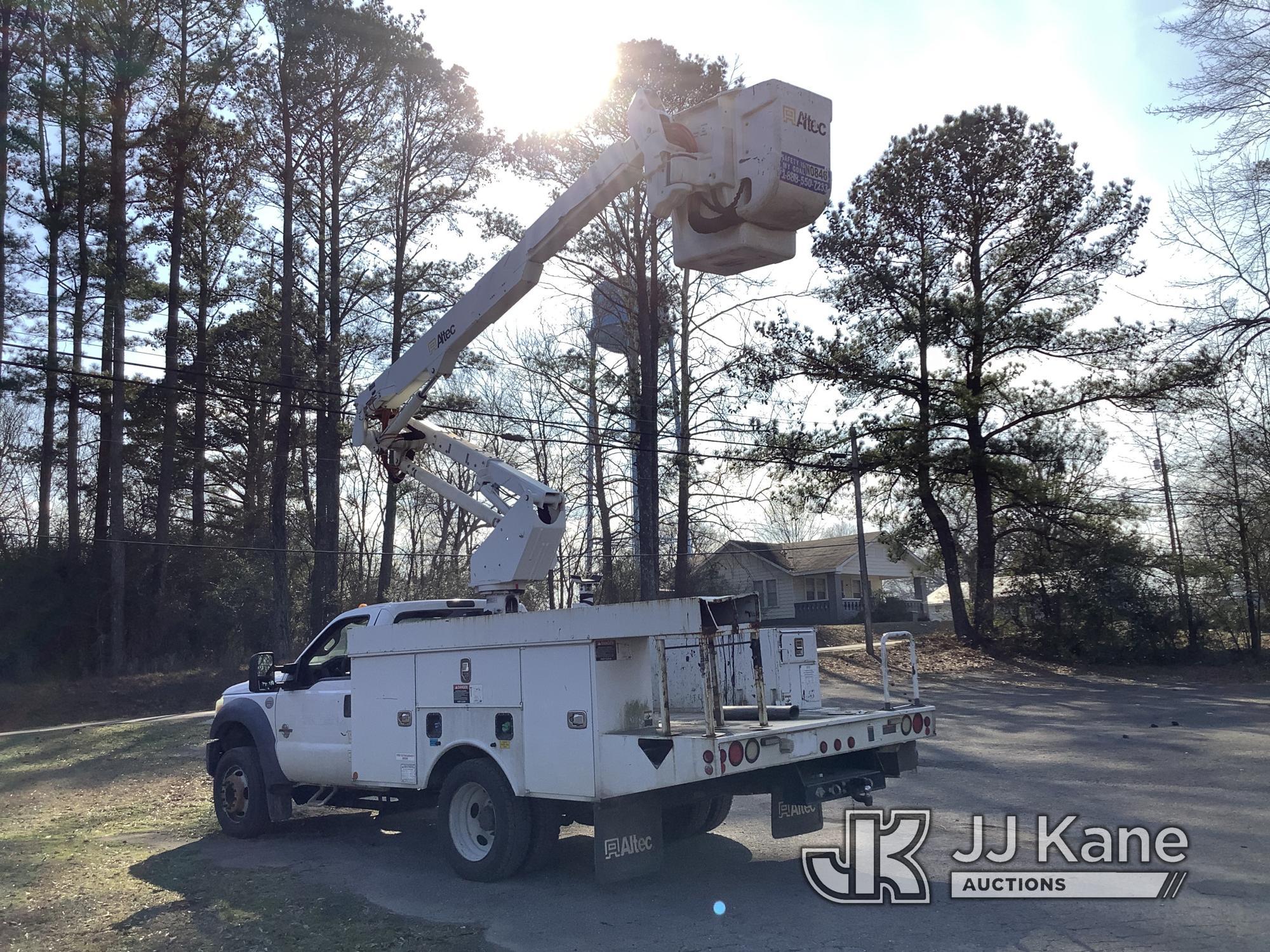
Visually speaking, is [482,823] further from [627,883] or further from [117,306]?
[117,306]

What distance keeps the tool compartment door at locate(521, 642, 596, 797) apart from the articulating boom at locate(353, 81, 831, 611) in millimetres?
2192

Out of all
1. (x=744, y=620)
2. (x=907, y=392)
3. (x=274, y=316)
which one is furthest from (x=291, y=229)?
(x=744, y=620)

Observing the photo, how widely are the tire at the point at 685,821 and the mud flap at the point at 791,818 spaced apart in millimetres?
924

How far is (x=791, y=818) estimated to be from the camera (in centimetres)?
759

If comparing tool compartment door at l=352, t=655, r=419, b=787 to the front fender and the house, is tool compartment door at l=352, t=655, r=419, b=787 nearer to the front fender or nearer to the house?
the front fender

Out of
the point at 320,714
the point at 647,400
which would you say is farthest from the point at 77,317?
the point at 320,714

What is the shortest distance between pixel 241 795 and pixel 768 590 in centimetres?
4752

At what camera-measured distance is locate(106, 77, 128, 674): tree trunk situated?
28.3 m

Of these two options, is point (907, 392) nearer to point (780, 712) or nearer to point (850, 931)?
point (780, 712)

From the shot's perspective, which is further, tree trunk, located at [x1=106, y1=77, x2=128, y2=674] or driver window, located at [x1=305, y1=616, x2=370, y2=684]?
tree trunk, located at [x1=106, y1=77, x2=128, y2=674]

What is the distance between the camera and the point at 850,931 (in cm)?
607

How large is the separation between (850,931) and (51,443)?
105 ft

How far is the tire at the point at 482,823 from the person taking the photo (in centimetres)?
732

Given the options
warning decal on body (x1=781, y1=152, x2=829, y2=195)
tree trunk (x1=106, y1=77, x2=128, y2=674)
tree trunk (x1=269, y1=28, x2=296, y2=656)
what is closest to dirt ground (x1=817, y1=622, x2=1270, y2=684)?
tree trunk (x1=269, y1=28, x2=296, y2=656)
